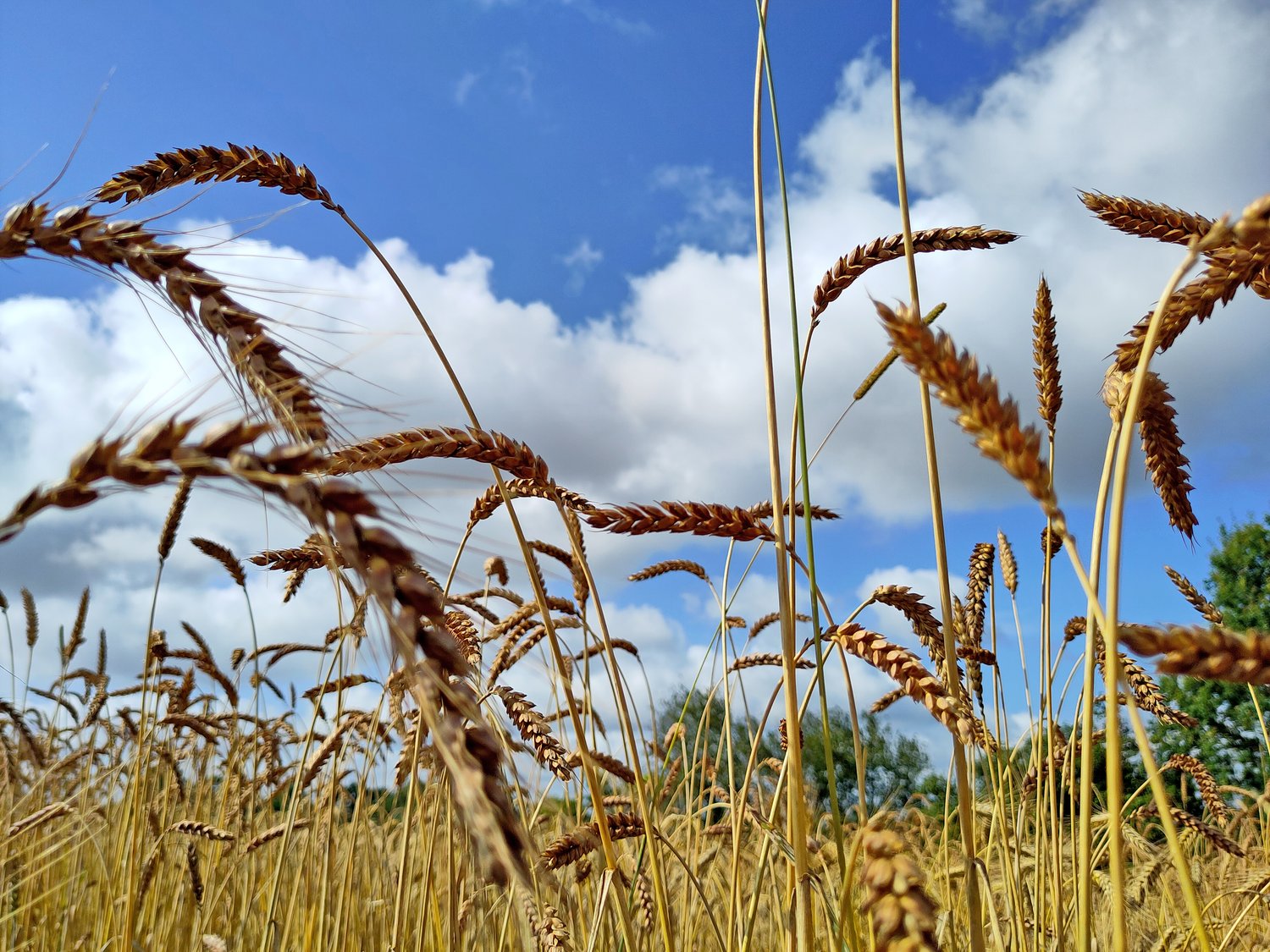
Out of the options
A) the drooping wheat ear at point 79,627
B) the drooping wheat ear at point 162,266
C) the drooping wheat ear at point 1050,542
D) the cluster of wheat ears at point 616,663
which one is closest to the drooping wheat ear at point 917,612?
the cluster of wheat ears at point 616,663

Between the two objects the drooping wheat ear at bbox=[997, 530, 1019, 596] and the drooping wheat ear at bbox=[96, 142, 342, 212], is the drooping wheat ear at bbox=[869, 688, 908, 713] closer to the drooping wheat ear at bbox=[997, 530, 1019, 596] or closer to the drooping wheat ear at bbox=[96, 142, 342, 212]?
the drooping wheat ear at bbox=[997, 530, 1019, 596]

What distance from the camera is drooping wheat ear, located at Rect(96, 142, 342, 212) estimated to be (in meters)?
2.30

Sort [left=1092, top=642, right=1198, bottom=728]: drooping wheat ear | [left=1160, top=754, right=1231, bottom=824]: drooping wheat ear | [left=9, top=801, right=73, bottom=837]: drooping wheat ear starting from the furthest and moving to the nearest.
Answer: [left=1160, top=754, right=1231, bottom=824]: drooping wheat ear
[left=9, top=801, right=73, bottom=837]: drooping wheat ear
[left=1092, top=642, right=1198, bottom=728]: drooping wheat ear

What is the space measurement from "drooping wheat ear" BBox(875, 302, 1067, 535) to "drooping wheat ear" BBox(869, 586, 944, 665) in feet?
3.30

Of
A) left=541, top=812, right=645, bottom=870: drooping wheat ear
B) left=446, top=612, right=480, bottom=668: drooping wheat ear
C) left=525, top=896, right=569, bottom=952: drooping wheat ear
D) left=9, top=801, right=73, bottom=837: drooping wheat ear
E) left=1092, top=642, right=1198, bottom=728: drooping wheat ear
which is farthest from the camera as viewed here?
left=9, top=801, right=73, bottom=837: drooping wheat ear

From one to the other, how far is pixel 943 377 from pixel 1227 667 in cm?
40

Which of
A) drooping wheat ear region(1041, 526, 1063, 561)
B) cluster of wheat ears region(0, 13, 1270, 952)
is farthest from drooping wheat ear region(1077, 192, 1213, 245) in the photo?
drooping wheat ear region(1041, 526, 1063, 561)

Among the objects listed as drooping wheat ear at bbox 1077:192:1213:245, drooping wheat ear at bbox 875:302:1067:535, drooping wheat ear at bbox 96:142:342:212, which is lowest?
drooping wheat ear at bbox 875:302:1067:535

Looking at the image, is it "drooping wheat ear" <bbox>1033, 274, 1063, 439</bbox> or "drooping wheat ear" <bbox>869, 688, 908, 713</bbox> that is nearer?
"drooping wheat ear" <bbox>1033, 274, 1063, 439</bbox>

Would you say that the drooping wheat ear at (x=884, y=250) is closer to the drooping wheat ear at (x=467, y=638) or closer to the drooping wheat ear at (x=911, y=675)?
the drooping wheat ear at (x=911, y=675)

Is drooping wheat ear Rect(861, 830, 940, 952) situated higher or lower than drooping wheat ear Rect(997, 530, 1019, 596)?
lower

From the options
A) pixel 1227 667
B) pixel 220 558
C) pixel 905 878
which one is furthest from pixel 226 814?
pixel 1227 667

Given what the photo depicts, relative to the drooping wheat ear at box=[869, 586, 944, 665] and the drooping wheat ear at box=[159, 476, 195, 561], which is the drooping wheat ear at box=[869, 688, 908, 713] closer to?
the drooping wheat ear at box=[869, 586, 944, 665]

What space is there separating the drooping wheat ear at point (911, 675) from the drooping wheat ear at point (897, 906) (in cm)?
39
